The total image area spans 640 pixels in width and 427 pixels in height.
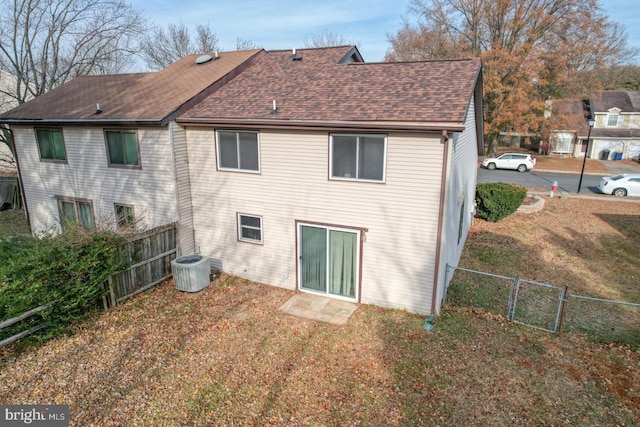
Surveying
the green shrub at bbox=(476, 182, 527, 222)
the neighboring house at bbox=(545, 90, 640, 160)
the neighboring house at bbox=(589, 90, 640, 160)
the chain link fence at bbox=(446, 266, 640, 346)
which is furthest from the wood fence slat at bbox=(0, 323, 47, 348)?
the neighboring house at bbox=(589, 90, 640, 160)

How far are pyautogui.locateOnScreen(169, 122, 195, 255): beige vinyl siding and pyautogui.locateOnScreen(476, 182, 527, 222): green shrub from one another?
13.6m

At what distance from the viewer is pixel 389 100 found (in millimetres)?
9133

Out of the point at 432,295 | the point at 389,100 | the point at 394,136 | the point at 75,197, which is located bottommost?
the point at 432,295

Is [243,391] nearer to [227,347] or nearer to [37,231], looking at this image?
[227,347]

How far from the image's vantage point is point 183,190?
1126cm

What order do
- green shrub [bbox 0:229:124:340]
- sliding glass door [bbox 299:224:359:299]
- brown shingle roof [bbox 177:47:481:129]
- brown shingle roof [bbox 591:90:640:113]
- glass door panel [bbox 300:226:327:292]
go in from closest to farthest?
green shrub [bbox 0:229:124:340], brown shingle roof [bbox 177:47:481:129], sliding glass door [bbox 299:224:359:299], glass door panel [bbox 300:226:327:292], brown shingle roof [bbox 591:90:640:113]

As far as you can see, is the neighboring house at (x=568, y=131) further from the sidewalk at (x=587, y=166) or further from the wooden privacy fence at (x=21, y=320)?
the wooden privacy fence at (x=21, y=320)

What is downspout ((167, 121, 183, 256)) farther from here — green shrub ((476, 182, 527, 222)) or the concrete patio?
green shrub ((476, 182, 527, 222))

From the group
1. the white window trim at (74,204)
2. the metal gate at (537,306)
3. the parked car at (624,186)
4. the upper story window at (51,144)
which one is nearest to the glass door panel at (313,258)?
the metal gate at (537,306)

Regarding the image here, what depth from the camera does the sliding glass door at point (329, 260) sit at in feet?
31.8

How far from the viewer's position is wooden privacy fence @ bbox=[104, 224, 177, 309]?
31.1ft

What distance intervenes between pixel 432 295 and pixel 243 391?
489cm

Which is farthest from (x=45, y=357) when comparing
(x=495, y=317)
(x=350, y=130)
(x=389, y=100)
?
(x=495, y=317)

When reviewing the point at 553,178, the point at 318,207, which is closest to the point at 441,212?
the point at 318,207
